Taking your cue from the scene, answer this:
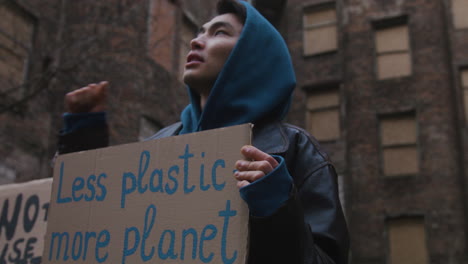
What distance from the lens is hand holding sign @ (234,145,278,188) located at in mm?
1551

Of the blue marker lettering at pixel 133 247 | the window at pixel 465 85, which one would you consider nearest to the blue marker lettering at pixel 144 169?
the blue marker lettering at pixel 133 247

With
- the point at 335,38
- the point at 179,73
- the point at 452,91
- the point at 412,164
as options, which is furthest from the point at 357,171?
the point at 179,73

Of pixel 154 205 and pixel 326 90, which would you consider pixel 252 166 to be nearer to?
pixel 154 205

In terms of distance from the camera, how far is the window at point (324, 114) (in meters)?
19.3

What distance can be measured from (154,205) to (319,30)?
64.6ft

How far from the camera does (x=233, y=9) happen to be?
2609mm

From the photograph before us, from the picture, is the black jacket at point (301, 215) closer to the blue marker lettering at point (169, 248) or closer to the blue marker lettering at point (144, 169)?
the blue marker lettering at point (169, 248)

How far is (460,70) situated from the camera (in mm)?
18031

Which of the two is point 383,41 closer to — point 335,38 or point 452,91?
point 335,38

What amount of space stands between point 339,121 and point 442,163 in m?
3.64

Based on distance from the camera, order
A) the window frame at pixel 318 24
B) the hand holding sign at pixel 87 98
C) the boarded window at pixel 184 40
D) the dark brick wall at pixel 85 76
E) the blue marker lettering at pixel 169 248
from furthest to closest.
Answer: the window frame at pixel 318 24, the boarded window at pixel 184 40, the dark brick wall at pixel 85 76, the hand holding sign at pixel 87 98, the blue marker lettering at pixel 169 248

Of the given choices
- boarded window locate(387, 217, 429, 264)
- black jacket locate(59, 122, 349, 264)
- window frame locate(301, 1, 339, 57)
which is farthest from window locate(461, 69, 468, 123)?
black jacket locate(59, 122, 349, 264)

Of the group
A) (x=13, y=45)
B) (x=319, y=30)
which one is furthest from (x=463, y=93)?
(x=13, y=45)

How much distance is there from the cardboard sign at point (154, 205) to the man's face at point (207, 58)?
491 millimetres
